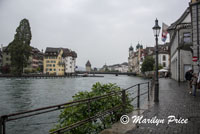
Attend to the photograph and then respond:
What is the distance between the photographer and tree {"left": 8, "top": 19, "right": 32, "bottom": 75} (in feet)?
239

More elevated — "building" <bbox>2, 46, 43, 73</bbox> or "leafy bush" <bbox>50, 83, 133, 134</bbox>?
"building" <bbox>2, 46, 43, 73</bbox>

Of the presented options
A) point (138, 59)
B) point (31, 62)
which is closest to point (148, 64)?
point (31, 62)

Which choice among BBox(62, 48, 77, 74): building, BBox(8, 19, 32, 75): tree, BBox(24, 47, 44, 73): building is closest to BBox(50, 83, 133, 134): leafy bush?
BBox(8, 19, 32, 75): tree

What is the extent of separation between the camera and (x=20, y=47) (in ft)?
Answer: 240

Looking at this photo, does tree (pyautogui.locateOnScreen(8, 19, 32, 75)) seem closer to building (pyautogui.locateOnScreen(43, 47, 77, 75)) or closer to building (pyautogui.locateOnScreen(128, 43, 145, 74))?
building (pyautogui.locateOnScreen(43, 47, 77, 75))

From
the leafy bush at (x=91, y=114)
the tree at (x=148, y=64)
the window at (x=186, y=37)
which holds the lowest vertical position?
the leafy bush at (x=91, y=114)

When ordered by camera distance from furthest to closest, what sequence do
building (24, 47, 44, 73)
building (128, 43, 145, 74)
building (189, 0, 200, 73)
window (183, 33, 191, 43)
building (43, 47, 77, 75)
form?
1. building (128, 43, 145, 74)
2. building (43, 47, 77, 75)
3. building (24, 47, 44, 73)
4. window (183, 33, 191, 43)
5. building (189, 0, 200, 73)

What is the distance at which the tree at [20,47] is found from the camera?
72812 millimetres

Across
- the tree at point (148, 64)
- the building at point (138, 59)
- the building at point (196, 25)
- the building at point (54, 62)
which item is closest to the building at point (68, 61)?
the building at point (54, 62)

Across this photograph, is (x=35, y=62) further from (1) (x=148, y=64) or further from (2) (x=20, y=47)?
(1) (x=148, y=64)

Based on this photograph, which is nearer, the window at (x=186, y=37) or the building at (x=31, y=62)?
the window at (x=186, y=37)

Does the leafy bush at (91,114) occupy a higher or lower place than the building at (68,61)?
lower

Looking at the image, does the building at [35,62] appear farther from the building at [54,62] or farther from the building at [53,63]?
the building at [53,63]

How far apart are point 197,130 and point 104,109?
295cm
